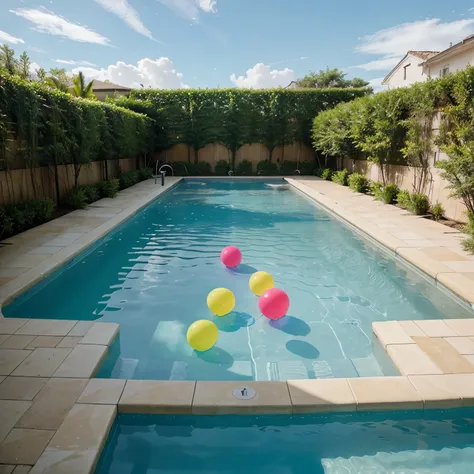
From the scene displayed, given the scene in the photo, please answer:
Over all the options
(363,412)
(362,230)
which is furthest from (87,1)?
(363,412)

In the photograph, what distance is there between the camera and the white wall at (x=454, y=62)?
21.5 metres

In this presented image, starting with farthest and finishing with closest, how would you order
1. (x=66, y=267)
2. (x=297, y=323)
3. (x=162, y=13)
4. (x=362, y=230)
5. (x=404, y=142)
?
(x=162, y=13) → (x=404, y=142) → (x=362, y=230) → (x=66, y=267) → (x=297, y=323)

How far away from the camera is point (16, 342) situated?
369 centimetres

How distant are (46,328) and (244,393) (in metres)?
2.24

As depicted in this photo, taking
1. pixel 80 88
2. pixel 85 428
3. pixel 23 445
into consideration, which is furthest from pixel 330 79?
pixel 23 445

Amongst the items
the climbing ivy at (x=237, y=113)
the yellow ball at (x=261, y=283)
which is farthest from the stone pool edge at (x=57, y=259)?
the climbing ivy at (x=237, y=113)

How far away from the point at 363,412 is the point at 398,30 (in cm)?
2967

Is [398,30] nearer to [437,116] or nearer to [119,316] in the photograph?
[437,116]

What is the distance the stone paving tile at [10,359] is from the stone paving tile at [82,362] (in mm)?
375

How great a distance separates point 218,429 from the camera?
9.45 ft

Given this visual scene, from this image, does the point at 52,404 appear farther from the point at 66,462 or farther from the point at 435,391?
the point at 435,391

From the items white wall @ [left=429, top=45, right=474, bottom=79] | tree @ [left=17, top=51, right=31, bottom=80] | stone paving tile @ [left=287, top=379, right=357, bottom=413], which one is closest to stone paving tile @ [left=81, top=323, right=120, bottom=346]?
stone paving tile @ [left=287, top=379, right=357, bottom=413]

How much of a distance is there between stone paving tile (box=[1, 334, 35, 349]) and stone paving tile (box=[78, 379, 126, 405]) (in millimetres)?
993

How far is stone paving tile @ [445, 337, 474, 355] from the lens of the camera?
3651 mm
